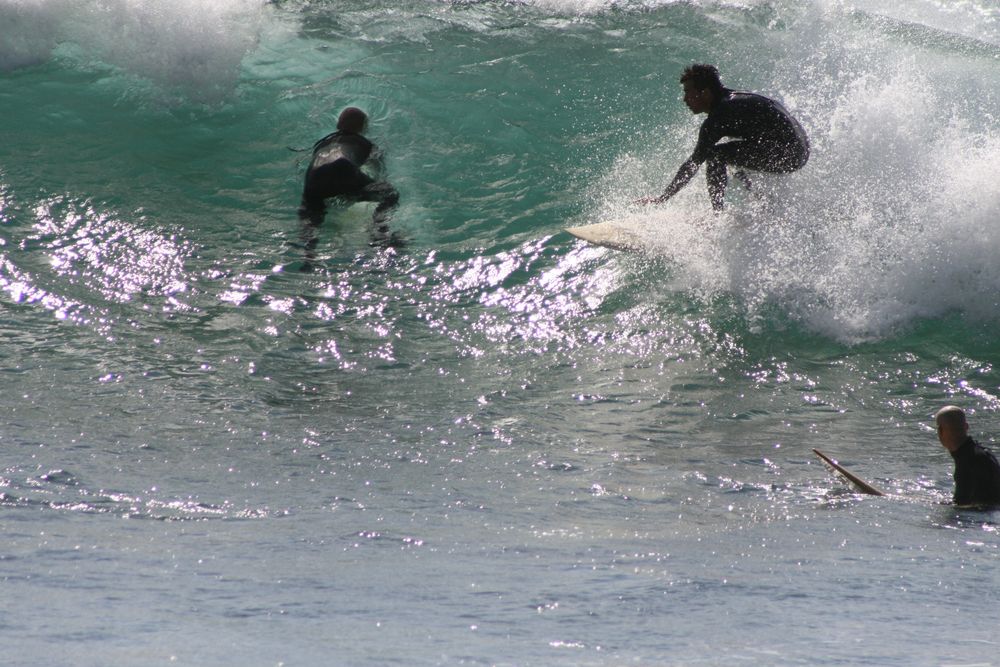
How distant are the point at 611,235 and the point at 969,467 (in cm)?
428

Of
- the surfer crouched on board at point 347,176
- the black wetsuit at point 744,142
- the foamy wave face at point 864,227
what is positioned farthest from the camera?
the surfer crouched on board at point 347,176

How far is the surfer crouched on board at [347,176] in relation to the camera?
28.0 ft

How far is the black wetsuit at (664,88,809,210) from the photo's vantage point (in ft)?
25.7

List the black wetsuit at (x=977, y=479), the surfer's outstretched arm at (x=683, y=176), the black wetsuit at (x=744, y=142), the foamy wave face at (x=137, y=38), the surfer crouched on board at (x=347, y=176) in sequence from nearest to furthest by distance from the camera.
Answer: the black wetsuit at (x=977, y=479) → the black wetsuit at (x=744, y=142) → the surfer's outstretched arm at (x=683, y=176) → the surfer crouched on board at (x=347, y=176) → the foamy wave face at (x=137, y=38)

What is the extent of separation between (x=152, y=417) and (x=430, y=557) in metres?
2.43

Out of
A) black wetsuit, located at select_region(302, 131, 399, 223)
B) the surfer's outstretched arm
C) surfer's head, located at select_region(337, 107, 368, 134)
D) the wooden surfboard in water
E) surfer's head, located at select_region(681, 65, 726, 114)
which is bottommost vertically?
the wooden surfboard in water

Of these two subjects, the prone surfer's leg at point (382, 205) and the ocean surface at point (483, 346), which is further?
the prone surfer's leg at point (382, 205)

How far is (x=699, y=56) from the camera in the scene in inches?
483

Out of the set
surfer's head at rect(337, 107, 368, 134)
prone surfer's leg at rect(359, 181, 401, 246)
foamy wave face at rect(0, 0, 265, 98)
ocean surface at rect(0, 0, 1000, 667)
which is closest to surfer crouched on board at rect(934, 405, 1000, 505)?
ocean surface at rect(0, 0, 1000, 667)

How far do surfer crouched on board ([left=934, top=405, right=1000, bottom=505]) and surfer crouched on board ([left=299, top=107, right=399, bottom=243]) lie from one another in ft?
16.5

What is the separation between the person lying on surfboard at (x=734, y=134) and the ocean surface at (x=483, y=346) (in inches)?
12.9

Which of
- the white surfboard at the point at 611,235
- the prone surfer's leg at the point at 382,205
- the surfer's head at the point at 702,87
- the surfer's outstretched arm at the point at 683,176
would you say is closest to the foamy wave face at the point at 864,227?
the white surfboard at the point at 611,235

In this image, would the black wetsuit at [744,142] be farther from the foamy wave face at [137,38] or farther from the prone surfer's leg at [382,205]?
the foamy wave face at [137,38]

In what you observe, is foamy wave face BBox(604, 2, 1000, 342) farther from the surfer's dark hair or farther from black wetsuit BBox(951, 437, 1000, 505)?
black wetsuit BBox(951, 437, 1000, 505)
